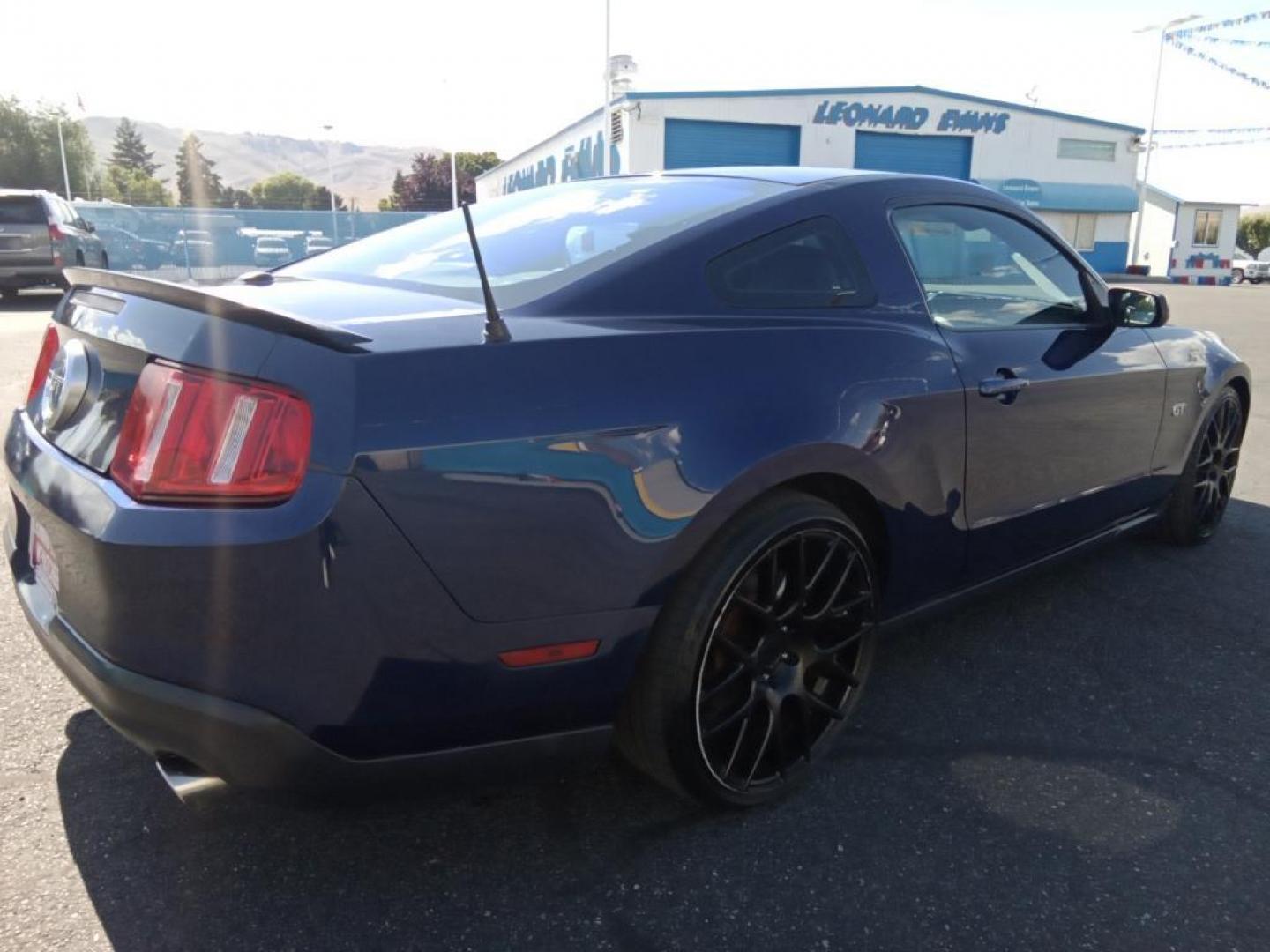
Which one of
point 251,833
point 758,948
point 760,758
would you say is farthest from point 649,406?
point 251,833

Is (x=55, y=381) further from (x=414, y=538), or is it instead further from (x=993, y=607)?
(x=993, y=607)

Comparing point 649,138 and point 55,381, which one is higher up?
point 649,138

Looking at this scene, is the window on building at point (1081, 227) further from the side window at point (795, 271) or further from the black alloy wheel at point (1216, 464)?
the side window at point (795, 271)

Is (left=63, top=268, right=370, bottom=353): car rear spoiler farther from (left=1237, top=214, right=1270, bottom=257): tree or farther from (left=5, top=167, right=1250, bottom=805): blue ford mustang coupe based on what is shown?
(left=1237, top=214, right=1270, bottom=257): tree

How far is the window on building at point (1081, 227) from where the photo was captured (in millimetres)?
39875

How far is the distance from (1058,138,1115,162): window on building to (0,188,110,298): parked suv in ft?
116

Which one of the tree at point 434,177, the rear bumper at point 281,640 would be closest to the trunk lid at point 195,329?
the rear bumper at point 281,640

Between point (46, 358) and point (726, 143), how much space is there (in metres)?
29.8

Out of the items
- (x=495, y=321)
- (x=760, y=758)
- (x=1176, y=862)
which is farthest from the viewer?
(x=760, y=758)

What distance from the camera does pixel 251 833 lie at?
218 centimetres

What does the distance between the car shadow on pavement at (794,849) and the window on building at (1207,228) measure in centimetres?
5014

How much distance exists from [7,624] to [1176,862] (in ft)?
11.2

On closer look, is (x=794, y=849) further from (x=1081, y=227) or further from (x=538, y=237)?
(x=1081, y=227)

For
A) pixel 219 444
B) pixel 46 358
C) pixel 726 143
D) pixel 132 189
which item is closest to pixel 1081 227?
pixel 726 143
